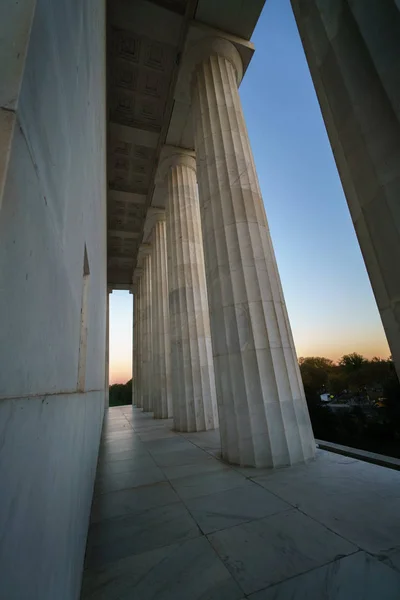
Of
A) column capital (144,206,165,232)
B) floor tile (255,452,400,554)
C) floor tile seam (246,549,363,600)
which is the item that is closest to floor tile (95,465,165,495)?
floor tile (255,452,400,554)

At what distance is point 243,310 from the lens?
7.16 meters

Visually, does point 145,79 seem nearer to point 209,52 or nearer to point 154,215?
point 209,52

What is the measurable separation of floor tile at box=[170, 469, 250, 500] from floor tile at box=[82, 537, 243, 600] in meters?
1.65

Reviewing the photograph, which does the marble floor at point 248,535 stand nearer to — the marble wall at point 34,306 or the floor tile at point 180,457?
the floor tile at point 180,457

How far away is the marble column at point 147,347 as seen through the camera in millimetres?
20625

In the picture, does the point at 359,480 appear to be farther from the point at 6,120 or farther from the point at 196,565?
the point at 6,120

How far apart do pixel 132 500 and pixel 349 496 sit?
12.1ft

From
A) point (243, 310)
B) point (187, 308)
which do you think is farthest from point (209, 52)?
point (243, 310)

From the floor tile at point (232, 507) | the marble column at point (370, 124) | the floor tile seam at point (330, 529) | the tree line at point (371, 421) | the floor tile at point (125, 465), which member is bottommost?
the tree line at point (371, 421)

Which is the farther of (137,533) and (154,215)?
(154,215)

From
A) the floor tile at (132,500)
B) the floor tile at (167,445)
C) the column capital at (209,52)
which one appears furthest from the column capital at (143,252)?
the floor tile at (132,500)

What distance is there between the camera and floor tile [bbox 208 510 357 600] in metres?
2.80

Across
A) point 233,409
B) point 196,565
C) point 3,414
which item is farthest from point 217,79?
point 196,565

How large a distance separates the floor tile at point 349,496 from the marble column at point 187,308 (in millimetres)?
5792
